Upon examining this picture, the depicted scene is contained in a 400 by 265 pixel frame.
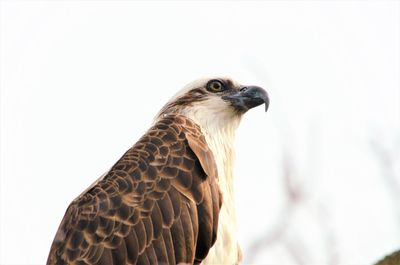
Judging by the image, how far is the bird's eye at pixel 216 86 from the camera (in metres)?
12.4

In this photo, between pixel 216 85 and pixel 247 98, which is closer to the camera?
pixel 247 98

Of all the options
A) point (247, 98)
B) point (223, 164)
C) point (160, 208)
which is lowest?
point (223, 164)

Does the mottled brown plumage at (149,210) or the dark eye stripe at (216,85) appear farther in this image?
the dark eye stripe at (216,85)

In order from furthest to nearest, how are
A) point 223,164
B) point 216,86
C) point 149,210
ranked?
point 216,86 < point 223,164 < point 149,210

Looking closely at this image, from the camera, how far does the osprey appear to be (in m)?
10.8

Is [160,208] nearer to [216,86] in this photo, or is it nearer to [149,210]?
[149,210]

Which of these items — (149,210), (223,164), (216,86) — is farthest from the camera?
(216,86)

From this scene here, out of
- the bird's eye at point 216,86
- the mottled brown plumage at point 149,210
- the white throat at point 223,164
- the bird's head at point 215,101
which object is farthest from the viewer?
the bird's eye at point 216,86

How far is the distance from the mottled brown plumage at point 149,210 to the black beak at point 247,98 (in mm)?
907

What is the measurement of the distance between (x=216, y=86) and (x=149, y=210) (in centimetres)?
196

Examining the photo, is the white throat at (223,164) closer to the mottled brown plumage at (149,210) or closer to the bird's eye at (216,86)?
the mottled brown plumage at (149,210)

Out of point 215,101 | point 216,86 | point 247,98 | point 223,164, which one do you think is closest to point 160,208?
point 223,164

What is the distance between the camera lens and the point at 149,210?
11.0 m

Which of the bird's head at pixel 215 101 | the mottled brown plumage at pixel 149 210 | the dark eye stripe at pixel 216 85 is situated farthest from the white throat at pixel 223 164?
the dark eye stripe at pixel 216 85
